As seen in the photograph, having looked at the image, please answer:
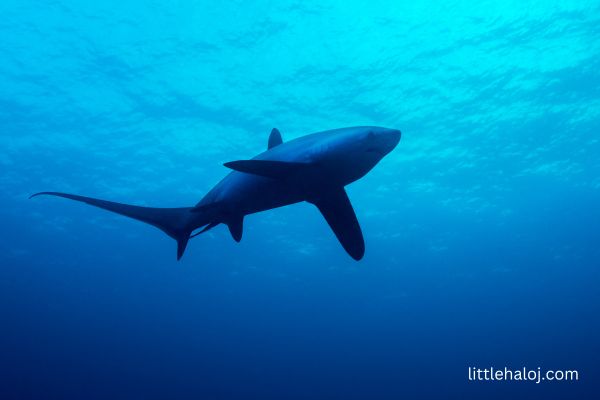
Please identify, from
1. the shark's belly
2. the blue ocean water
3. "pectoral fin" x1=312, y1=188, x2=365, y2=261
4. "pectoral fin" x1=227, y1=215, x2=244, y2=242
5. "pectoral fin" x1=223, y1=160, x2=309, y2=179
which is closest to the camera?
"pectoral fin" x1=223, y1=160, x2=309, y2=179

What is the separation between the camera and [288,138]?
18.2 m

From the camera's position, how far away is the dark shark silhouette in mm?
3715

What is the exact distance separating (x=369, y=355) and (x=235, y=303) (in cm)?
3493

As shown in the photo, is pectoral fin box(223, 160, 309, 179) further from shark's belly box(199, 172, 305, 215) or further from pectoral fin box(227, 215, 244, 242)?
pectoral fin box(227, 215, 244, 242)

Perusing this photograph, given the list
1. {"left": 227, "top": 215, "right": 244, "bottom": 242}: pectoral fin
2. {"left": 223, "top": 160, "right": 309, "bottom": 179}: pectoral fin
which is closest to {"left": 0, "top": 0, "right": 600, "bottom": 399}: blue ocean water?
{"left": 227, "top": 215, "right": 244, "bottom": 242}: pectoral fin

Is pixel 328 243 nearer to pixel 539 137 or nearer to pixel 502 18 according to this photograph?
pixel 539 137

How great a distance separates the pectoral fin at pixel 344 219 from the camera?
450 centimetres

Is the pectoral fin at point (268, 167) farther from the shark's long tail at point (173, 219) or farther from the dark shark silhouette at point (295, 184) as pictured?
the shark's long tail at point (173, 219)

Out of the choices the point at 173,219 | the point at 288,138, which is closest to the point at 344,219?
the point at 173,219

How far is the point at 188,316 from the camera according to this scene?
5491 cm

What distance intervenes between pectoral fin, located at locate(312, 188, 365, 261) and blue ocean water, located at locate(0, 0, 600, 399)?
1078 cm

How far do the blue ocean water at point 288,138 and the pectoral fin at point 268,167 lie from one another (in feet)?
36.7

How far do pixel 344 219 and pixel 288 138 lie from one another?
13.9 m

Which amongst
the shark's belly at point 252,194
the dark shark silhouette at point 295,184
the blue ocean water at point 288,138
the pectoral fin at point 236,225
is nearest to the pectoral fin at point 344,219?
the dark shark silhouette at point 295,184
